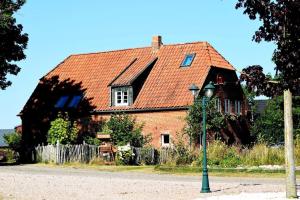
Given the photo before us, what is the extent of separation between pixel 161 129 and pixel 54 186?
23749mm

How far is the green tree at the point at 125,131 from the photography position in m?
43.1

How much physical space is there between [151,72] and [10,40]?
1335cm

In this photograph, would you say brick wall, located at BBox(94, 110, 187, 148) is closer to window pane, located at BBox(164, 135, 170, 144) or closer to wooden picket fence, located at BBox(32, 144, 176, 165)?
window pane, located at BBox(164, 135, 170, 144)

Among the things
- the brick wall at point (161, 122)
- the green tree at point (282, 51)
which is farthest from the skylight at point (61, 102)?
the green tree at point (282, 51)

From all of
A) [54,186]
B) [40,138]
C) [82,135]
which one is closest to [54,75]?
[40,138]

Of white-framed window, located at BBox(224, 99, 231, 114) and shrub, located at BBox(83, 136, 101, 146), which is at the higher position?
white-framed window, located at BBox(224, 99, 231, 114)

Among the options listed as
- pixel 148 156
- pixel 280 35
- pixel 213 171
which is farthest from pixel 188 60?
pixel 280 35

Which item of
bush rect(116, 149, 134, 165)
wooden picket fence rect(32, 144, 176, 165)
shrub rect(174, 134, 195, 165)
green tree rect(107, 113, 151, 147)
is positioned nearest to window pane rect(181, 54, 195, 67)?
green tree rect(107, 113, 151, 147)

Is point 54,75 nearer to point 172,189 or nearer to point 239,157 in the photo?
point 239,157

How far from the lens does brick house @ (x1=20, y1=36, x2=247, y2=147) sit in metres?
46.8

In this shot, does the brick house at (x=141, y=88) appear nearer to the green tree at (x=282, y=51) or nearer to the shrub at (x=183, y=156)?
the shrub at (x=183, y=156)

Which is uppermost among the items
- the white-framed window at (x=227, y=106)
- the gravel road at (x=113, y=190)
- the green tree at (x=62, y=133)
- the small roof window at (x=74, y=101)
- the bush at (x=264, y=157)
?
the small roof window at (x=74, y=101)

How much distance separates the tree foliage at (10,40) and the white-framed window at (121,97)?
9.49 meters

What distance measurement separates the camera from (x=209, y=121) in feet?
143
